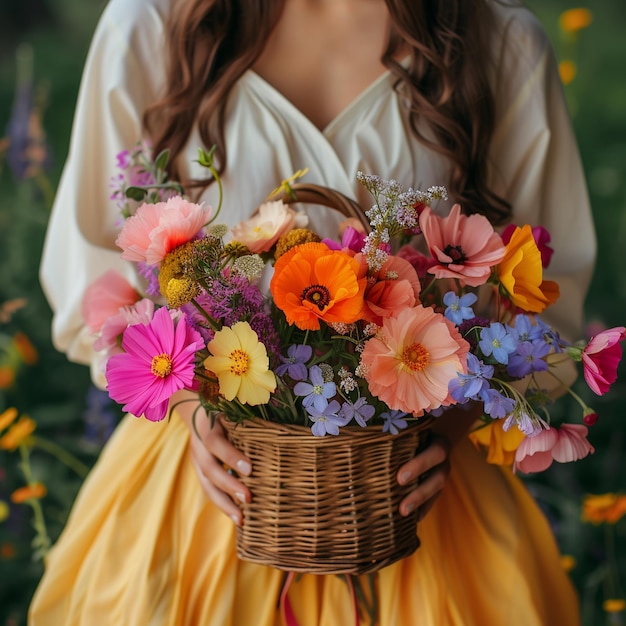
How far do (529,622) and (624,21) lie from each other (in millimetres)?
2870

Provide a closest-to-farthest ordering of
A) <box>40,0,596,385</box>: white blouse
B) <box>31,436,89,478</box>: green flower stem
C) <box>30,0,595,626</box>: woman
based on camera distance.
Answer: <box>30,0,595,626</box>: woman, <box>40,0,596,385</box>: white blouse, <box>31,436,89,478</box>: green flower stem

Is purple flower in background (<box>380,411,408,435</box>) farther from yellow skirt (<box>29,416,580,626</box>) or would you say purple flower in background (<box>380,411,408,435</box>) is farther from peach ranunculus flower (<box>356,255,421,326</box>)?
yellow skirt (<box>29,416,580,626</box>)

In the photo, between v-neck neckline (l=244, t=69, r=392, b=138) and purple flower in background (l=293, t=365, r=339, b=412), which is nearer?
purple flower in background (l=293, t=365, r=339, b=412)

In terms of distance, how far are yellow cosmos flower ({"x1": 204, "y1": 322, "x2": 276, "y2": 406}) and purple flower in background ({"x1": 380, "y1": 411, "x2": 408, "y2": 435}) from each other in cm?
14

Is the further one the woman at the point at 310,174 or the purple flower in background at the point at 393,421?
the woman at the point at 310,174

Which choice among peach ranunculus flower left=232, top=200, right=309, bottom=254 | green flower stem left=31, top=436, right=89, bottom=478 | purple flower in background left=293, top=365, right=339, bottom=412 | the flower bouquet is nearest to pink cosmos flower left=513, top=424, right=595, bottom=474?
the flower bouquet

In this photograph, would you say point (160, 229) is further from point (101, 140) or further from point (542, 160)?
point (542, 160)

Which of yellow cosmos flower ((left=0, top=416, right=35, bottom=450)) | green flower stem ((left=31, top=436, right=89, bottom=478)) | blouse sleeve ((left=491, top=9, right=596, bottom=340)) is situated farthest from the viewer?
green flower stem ((left=31, top=436, right=89, bottom=478))

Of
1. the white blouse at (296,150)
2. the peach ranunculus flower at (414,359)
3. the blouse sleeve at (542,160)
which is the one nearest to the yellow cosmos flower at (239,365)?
the peach ranunculus flower at (414,359)

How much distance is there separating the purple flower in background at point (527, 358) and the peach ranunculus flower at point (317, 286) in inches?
7.1

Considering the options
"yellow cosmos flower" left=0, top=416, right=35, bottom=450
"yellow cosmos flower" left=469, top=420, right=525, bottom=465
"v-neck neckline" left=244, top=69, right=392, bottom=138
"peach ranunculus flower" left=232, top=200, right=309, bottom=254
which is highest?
"peach ranunculus flower" left=232, top=200, right=309, bottom=254

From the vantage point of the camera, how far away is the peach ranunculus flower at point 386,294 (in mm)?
854

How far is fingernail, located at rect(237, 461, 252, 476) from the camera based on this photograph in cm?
96

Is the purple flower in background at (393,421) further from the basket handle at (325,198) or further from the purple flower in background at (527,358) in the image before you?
the basket handle at (325,198)
